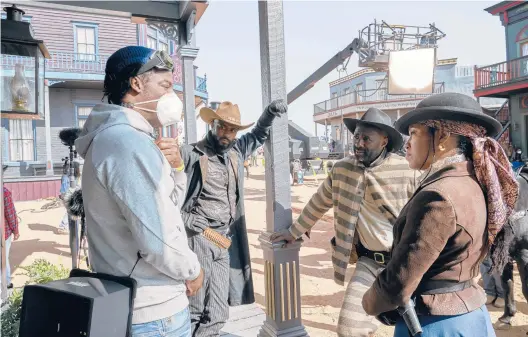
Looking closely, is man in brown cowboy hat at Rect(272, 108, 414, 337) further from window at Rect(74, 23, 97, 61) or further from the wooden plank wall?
window at Rect(74, 23, 97, 61)

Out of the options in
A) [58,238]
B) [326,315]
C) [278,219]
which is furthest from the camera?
[58,238]

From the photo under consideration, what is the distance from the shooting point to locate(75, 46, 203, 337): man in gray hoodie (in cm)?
134

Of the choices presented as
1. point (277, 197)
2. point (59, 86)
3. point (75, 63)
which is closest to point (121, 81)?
point (277, 197)

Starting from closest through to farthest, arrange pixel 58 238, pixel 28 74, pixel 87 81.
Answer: pixel 28 74 → pixel 58 238 → pixel 87 81

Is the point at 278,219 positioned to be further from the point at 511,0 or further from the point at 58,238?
the point at 511,0

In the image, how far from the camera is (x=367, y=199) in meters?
2.99

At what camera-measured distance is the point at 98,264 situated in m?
1.47

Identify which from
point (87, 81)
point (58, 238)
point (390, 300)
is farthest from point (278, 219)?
point (87, 81)

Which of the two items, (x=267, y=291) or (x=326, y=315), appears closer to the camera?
(x=267, y=291)

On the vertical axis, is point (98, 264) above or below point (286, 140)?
below

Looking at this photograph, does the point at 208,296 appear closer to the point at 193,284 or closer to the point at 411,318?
the point at 193,284

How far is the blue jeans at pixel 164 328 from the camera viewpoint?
1.44 meters

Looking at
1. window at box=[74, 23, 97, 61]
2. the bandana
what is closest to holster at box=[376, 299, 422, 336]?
the bandana

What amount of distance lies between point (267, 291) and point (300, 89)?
8499 millimetres
